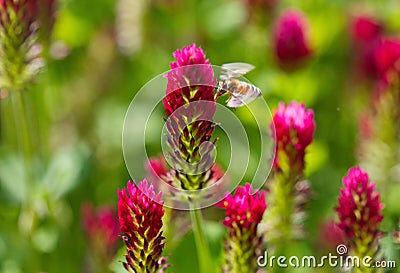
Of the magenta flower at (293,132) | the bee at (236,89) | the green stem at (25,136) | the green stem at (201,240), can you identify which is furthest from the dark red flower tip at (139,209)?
the green stem at (25,136)

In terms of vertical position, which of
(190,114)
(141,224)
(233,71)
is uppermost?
(233,71)

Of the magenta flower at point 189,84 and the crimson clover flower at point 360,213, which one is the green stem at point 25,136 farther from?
the crimson clover flower at point 360,213

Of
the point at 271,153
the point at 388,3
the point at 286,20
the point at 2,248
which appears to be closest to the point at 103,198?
the point at 2,248

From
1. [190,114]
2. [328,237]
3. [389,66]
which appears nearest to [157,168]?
[190,114]

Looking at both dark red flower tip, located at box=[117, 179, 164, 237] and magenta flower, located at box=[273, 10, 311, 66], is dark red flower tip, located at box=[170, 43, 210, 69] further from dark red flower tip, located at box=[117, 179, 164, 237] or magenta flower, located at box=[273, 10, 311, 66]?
magenta flower, located at box=[273, 10, 311, 66]

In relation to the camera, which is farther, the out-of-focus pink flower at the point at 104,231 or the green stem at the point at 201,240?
the out-of-focus pink flower at the point at 104,231

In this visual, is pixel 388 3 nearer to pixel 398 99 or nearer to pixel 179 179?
pixel 398 99

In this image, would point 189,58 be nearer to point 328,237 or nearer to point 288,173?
point 288,173
